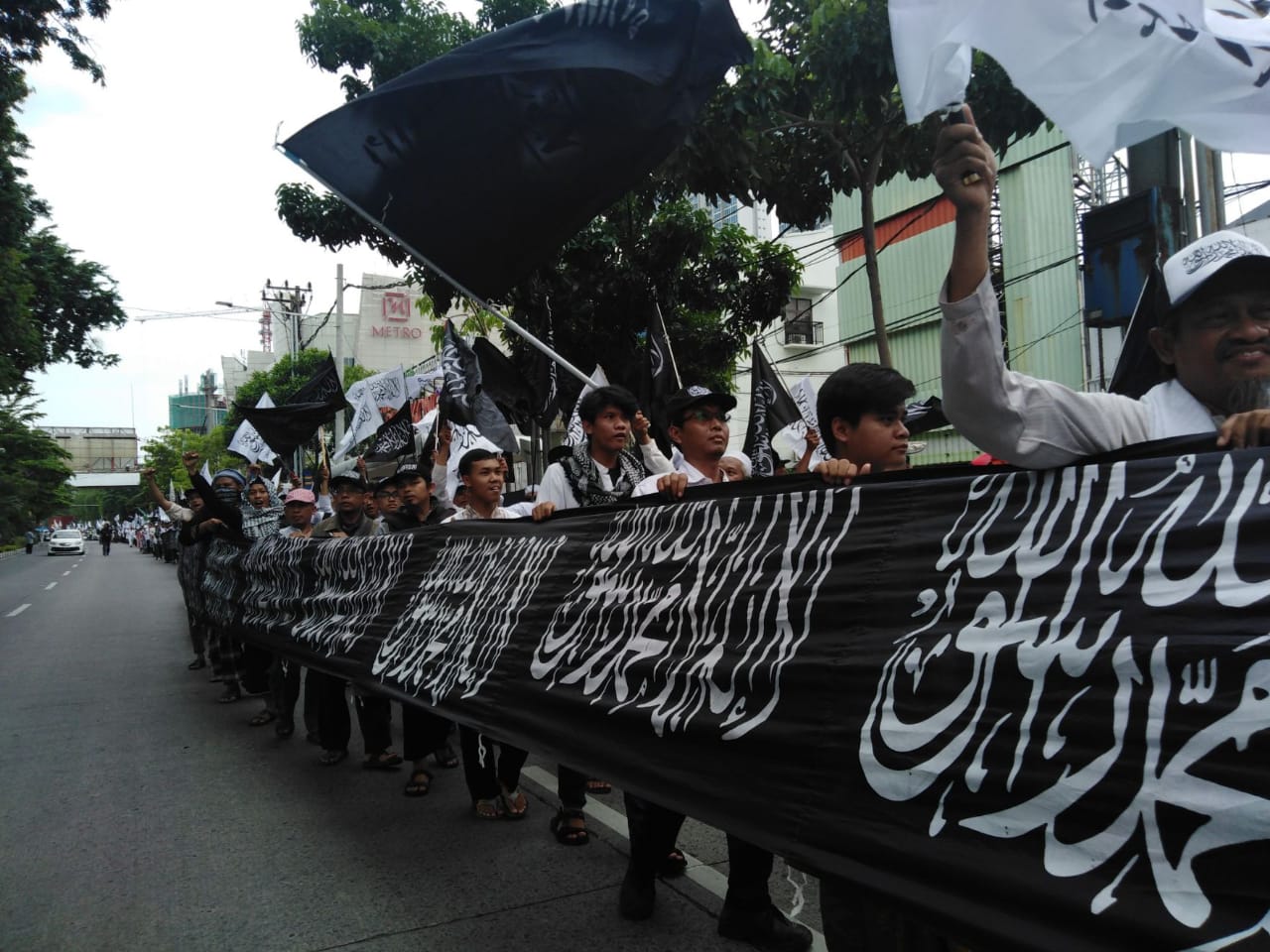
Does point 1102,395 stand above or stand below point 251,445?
below

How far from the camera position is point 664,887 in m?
3.72

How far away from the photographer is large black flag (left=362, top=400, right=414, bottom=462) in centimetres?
995

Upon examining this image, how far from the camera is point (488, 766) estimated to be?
15.4 feet

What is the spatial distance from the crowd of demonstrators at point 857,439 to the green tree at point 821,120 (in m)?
2.34

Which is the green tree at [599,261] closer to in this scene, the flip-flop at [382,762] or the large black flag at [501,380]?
the large black flag at [501,380]

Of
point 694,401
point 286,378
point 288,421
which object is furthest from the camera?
point 286,378

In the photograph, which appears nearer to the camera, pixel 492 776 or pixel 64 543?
pixel 492 776

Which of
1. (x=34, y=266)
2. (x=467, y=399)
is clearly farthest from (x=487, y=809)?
(x=34, y=266)

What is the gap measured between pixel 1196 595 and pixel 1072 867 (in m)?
0.48

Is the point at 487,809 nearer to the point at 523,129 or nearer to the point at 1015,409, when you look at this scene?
the point at 523,129

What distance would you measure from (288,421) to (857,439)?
10.1 metres

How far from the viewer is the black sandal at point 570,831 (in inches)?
168

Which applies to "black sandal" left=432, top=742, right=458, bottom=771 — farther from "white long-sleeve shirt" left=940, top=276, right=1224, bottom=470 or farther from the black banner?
"white long-sleeve shirt" left=940, top=276, right=1224, bottom=470

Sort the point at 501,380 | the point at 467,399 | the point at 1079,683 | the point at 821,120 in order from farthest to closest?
1. the point at 501,380
2. the point at 467,399
3. the point at 821,120
4. the point at 1079,683
